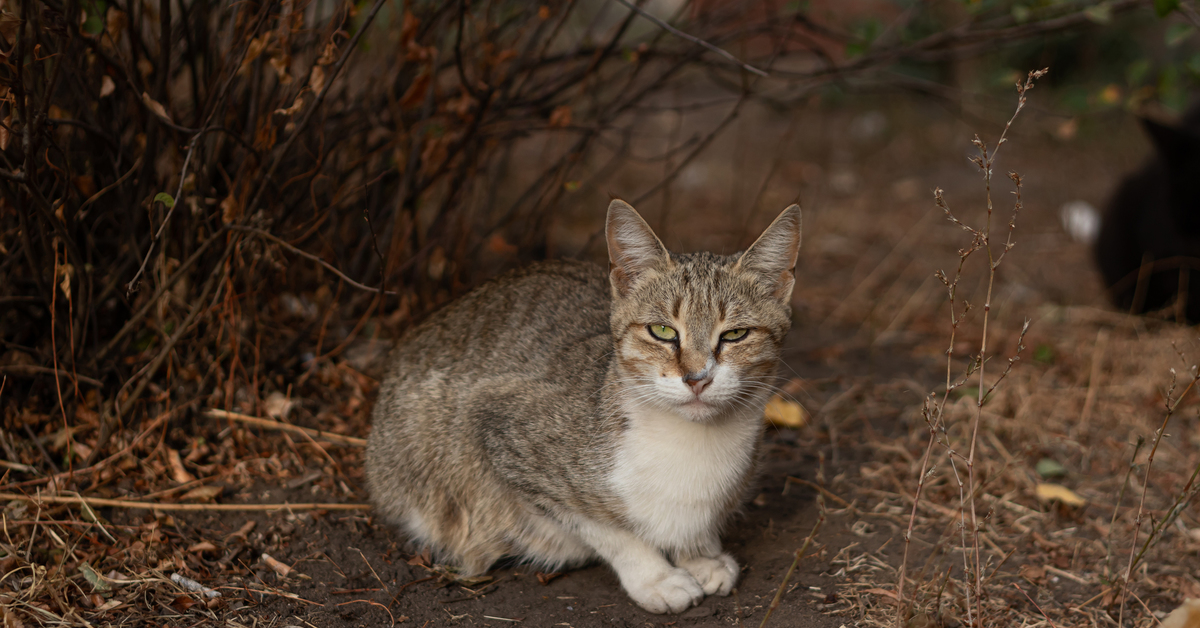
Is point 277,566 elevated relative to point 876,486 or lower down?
lower down

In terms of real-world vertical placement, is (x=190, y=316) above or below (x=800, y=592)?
above

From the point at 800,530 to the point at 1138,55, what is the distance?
9.06 m

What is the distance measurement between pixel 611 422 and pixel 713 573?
64 centimetres

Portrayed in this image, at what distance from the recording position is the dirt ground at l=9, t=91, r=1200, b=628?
2916 millimetres

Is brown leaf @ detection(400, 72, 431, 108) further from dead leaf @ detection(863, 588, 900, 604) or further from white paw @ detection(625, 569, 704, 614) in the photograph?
dead leaf @ detection(863, 588, 900, 604)

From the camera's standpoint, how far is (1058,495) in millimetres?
3561

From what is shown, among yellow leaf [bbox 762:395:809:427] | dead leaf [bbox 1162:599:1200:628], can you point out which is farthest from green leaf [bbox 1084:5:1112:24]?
dead leaf [bbox 1162:599:1200:628]

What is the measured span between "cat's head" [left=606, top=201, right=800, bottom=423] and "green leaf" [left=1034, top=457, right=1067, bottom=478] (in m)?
1.67

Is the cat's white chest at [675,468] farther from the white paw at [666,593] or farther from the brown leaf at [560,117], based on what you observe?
the brown leaf at [560,117]

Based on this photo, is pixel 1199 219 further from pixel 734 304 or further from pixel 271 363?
pixel 271 363

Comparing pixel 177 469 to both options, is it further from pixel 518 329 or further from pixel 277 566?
pixel 518 329

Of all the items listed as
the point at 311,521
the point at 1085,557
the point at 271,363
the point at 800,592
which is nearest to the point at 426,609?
the point at 311,521

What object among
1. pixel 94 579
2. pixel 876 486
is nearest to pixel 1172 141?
pixel 876 486

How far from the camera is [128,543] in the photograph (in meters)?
2.98
